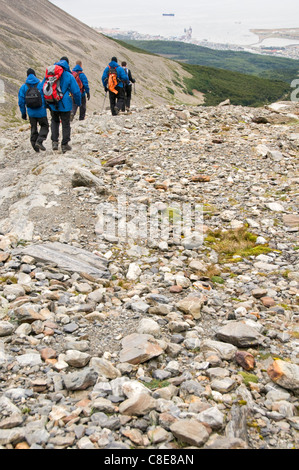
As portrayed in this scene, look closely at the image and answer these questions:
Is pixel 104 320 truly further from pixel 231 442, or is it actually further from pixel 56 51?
pixel 56 51

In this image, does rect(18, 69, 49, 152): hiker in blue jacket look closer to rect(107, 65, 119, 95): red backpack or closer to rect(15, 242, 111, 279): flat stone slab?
rect(107, 65, 119, 95): red backpack

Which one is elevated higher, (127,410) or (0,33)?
(0,33)

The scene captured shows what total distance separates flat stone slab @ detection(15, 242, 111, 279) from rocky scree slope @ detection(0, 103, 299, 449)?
2 centimetres

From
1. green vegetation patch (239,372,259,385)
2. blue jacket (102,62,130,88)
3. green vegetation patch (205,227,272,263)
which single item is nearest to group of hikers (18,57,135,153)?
blue jacket (102,62,130,88)

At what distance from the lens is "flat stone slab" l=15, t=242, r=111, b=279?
21.9 feet

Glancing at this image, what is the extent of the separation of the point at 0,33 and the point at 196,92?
267 feet

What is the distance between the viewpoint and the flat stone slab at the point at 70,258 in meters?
6.66

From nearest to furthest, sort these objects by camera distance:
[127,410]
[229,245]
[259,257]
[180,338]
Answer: [127,410] → [180,338] → [259,257] → [229,245]

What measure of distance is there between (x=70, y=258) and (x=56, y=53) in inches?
4558

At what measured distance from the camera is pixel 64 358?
4309 millimetres

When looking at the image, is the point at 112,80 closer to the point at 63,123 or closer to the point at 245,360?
the point at 63,123

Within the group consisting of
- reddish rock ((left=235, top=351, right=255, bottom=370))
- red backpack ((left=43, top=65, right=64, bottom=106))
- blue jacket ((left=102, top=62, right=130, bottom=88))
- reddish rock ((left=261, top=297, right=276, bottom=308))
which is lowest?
reddish rock ((left=261, top=297, right=276, bottom=308))

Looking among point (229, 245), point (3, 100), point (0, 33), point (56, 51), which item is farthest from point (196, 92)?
point (229, 245)

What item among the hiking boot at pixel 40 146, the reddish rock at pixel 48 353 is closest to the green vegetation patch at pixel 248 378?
the reddish rock at pixel 48 353
